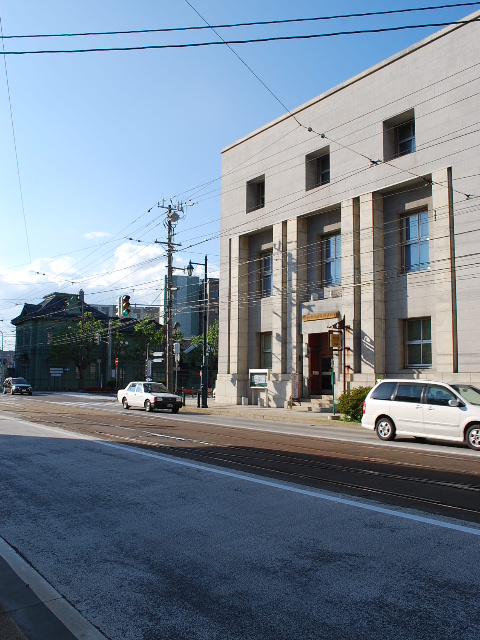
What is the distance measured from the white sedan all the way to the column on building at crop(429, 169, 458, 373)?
1269 cm

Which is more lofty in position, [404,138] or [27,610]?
[404,138]

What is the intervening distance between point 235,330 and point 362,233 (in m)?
10.8

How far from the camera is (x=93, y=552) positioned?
563 cm

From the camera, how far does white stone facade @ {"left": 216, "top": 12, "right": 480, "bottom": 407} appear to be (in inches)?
925

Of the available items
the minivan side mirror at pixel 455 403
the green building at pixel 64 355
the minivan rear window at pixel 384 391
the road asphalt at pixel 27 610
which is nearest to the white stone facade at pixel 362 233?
the minivan rear window at pixel 384 391

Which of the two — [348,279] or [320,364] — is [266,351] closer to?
[320,364]

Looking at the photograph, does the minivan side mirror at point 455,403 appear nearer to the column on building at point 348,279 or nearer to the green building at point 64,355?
the column on building at point 348,279

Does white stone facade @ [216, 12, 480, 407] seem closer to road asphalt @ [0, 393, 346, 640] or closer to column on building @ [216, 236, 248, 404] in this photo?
column on building @ [216, 236, 248, 404]

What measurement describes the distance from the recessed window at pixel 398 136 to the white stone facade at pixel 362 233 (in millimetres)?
69

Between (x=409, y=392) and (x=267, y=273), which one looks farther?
(x=267, y=273)

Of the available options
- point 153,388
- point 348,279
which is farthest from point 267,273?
point 153,388

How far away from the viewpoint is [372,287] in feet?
88.0

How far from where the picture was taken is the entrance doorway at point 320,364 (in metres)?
30.9

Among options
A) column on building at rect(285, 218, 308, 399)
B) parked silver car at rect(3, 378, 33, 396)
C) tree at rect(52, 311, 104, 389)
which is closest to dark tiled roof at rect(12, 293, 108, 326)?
tree at rect(52, 311, 104, 389)
